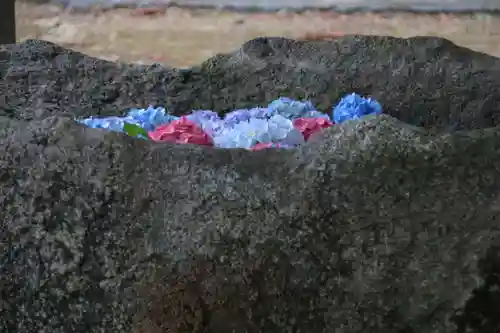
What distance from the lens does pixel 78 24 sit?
5.94 feet

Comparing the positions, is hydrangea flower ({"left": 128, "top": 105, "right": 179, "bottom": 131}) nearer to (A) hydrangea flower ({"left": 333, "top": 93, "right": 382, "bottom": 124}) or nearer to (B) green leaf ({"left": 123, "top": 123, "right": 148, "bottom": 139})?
(B) green leaf ({"left": 123, "top": 123, "right": 148, "bottom": 139})

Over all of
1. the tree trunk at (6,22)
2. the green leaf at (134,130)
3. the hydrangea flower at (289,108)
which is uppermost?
the green leaf at (134,130)

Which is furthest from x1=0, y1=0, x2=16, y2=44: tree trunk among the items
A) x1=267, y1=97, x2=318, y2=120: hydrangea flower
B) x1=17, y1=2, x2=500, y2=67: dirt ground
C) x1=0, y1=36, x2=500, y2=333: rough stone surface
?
x1=0, y1=36, x2=500, y2=333: rough stone surface

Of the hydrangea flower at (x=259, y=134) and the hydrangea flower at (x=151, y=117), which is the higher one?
the hydrangea flower at (x=259, y=134)

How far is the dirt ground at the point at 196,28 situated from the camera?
5.58 ft

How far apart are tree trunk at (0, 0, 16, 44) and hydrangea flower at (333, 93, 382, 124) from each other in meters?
0.63

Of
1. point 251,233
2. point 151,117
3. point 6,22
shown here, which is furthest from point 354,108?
point 6,22

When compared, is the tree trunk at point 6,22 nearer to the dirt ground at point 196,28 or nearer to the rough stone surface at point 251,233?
the dirt ground at point 196,28

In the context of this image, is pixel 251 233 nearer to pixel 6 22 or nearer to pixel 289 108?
pixel 289 108

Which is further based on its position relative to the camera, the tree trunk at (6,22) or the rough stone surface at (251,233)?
the tree trunk at (6,22)

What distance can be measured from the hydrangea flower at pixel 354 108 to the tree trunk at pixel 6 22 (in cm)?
63

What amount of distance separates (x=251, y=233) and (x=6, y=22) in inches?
34.9

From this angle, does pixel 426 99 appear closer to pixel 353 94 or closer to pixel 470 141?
pixel 353 94

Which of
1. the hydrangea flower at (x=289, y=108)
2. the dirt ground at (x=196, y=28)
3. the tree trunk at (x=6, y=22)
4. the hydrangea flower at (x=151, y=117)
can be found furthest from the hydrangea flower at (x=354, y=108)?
the dirt ground at (x=196, y=28)
